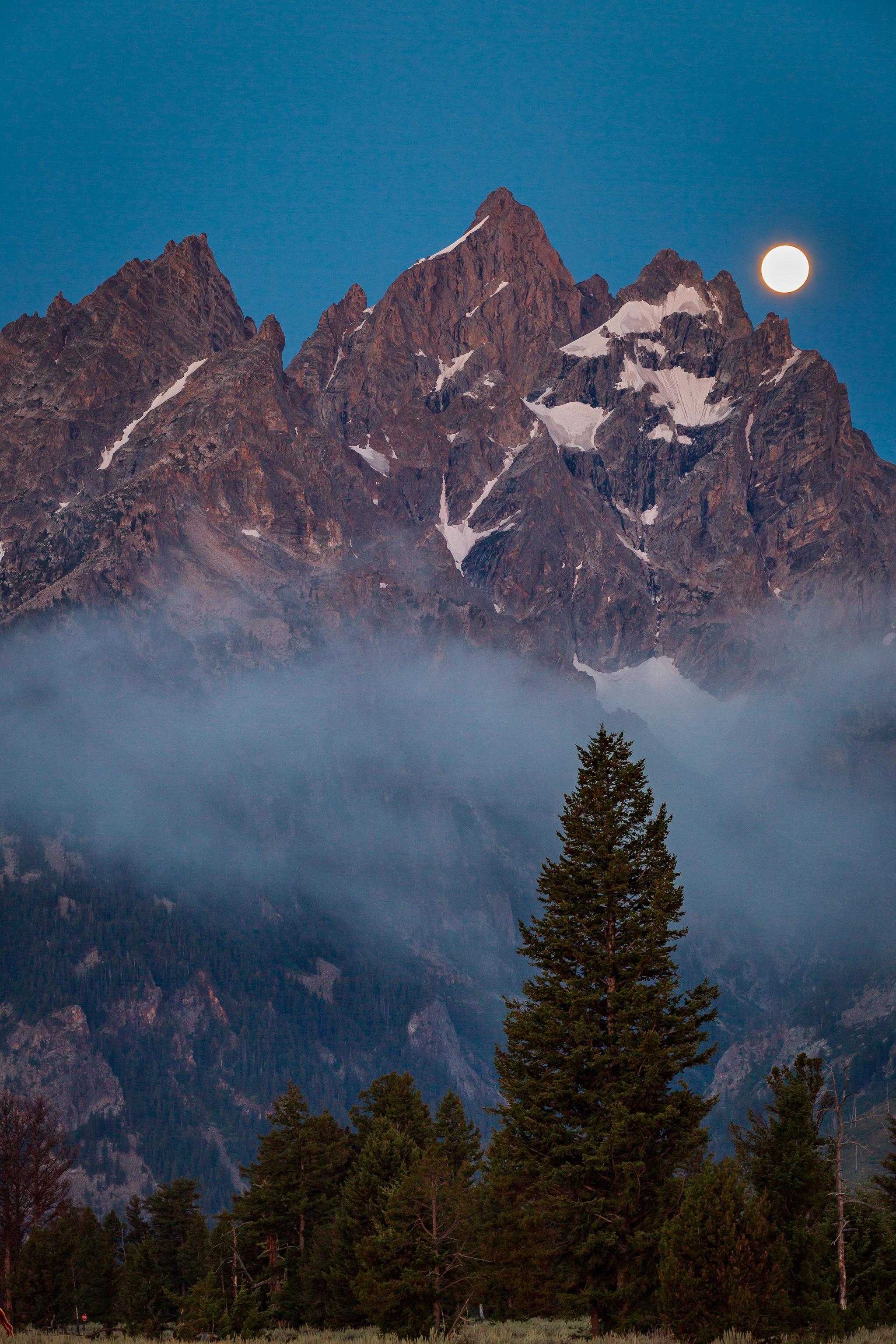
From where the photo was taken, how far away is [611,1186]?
32219 millimetres

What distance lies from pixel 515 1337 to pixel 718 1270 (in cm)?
768

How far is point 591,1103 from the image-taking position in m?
32.7

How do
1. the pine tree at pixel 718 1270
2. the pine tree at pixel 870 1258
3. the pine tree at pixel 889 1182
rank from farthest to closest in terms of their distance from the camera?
the pine tree at pixel 889 1182, the pine tree at pixel 870 1258, the pine tree at pixel 718 1270

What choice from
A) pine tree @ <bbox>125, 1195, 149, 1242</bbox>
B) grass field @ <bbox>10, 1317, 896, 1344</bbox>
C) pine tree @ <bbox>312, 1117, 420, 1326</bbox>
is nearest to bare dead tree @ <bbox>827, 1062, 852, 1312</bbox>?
grass field @ <bbox>10, 1317, 896, 1344</bbox>

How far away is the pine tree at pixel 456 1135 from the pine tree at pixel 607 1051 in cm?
3352

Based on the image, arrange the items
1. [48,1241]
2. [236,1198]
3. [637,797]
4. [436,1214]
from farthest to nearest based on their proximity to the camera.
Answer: [48,1241] → [236,1198] → [436,1214] → [637,797]

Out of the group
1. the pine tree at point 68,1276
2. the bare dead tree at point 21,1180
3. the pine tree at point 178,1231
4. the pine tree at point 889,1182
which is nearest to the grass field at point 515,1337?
the pine tree at point 68,1276

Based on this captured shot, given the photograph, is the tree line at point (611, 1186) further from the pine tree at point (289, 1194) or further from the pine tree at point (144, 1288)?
the pine tree at point (144, 1288)

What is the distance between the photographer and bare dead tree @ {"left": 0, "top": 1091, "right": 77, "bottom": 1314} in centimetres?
6081

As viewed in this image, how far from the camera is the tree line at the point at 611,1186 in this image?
89.8 feet

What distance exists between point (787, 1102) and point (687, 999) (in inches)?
419

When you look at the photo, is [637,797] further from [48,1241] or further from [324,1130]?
[48,1241]

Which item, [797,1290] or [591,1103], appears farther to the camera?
[797,1290]

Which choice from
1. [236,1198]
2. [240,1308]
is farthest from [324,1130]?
[240,1308]
